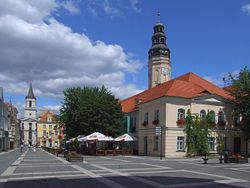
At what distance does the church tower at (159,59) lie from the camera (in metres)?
83.6

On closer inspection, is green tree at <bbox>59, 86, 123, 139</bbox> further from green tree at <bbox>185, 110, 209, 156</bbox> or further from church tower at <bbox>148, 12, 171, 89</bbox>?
church tower at <bbox>148, 12, 171, 89</bbox>

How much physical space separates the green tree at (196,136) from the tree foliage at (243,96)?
6.03 metres

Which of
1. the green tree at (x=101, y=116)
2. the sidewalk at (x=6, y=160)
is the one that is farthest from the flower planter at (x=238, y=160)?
the green tree at (x=101, y=116)

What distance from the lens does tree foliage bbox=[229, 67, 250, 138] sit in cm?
4381

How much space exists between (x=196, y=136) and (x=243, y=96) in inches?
320

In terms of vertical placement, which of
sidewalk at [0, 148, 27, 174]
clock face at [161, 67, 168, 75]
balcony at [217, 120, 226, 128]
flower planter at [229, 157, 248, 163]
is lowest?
sidewalk at [0, 148, 27, 174]

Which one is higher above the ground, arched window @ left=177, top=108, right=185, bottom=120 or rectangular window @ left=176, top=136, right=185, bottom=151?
arched window @ left=177, top=108, right=185, bottom=120

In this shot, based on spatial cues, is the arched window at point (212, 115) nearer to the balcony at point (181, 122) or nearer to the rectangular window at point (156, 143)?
the balcony at point (181, 122)

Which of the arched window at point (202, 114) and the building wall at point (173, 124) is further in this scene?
the arched window at point (202, 114)

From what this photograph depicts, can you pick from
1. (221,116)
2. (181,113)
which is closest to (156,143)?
(181,113)

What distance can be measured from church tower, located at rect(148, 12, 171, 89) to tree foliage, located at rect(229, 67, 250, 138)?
125 ft

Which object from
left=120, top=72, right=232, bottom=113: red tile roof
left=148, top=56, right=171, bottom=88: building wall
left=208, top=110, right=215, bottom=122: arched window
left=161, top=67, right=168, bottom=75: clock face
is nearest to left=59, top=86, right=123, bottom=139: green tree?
left=120, top=72, right=232, bottom=113: red tile roof

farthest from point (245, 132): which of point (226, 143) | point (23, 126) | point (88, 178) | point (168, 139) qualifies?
point (23, 126)

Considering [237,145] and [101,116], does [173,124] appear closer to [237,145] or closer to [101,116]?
[237,145]
